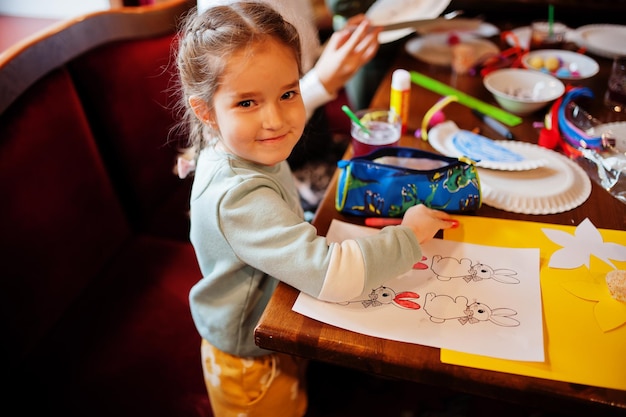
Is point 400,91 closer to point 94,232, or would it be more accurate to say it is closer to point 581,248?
point 581,248

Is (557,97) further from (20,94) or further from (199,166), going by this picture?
(20,94)

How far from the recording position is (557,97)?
3.64 ft

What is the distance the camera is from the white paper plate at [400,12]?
1370mm

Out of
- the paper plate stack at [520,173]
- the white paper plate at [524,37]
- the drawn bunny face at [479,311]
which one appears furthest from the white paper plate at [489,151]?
→ the white paper plate at [524,37]

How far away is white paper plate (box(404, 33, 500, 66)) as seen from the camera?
1386mm

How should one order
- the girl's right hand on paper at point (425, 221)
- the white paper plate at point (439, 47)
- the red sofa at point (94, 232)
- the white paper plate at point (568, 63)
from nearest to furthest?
1. the girl's right hand on paper at point (425, 221)
2. the red sofa at point (94, 232)
3. the white paper plate at point (568, 63)
4. the white paper plate at point (439, 47)

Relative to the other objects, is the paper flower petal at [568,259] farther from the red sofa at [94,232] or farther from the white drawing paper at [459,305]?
the red sofa at [94,232]

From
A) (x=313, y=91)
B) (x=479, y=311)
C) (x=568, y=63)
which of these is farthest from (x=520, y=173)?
(x=568, y=63)

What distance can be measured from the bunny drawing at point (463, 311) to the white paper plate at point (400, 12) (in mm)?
906

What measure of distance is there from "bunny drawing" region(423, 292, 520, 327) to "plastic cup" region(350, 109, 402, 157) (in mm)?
349

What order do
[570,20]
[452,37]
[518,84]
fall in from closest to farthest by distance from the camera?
[518,84] → [452,37] → [570,20]

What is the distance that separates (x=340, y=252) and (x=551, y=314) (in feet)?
0.97

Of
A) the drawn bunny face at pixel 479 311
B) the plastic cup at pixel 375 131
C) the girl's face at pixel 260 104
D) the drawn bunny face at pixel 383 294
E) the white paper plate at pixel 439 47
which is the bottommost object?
the drawn bunny face at pixel 479 311

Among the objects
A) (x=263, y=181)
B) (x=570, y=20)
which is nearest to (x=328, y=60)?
(x=263, y=181)
